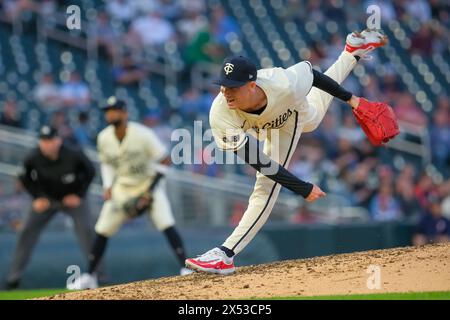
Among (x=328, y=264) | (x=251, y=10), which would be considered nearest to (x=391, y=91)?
(x=251, y=10)

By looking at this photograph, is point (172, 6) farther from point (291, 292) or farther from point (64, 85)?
point (291, 292)

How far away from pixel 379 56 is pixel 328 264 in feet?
34.7

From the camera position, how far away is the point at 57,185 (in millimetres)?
12633

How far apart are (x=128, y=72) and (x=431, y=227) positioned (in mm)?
6065

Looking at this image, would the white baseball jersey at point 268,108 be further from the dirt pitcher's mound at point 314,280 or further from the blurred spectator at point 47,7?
the blurred spectator at point 47,7

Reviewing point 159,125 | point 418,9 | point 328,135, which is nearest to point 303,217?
point 328,135

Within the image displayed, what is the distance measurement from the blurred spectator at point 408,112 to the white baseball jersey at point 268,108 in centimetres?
919

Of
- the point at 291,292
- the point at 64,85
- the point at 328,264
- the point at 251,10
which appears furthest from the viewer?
the point at 251,10

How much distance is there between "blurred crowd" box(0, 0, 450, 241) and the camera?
51.9 feet

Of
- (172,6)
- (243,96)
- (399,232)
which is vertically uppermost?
(172,6)

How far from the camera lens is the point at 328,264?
8.92m

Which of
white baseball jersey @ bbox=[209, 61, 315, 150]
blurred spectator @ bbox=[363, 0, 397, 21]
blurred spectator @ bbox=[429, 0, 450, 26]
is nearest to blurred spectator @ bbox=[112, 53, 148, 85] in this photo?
blurred spectator @ bbox=[363, 0, 397, 21]

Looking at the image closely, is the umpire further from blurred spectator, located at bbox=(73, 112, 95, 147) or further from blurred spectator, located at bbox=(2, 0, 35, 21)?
blurred spectator, located at bbox=(2, 0, 35, 21)

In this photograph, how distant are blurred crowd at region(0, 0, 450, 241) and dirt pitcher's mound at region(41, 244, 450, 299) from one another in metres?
5.77
